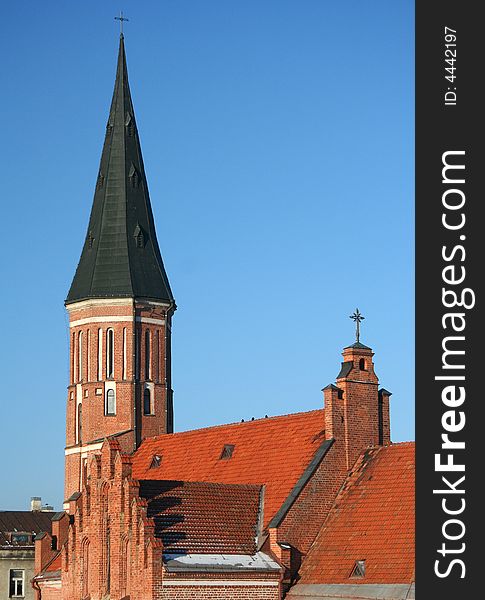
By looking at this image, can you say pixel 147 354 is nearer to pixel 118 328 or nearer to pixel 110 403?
pixel 118 328

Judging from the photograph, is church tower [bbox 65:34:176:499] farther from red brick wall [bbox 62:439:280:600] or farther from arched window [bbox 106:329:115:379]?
red brick wall [bbox 62:439:280:600]

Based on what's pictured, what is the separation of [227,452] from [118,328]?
13.3 m

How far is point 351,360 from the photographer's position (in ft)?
163

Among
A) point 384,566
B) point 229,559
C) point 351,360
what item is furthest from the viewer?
point 351,360

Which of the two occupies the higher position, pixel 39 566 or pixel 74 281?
pixel 74 281

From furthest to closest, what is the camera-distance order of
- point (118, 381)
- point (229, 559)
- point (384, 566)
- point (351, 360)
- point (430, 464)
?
point (118, 381), point (351, 360), point (229, 559), point (384, 566), point (430, 464)

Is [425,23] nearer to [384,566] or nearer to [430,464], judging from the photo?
[430,464]

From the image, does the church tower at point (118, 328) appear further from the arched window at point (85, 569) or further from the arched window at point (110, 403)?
the arched window at point (85, 569)

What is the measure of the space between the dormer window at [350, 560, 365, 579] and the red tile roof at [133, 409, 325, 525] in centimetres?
495

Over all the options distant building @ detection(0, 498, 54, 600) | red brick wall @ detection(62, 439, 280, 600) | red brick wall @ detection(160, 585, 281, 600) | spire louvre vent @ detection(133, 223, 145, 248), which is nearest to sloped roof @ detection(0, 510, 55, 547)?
distant building @ detection(0, 498, 54, 600)

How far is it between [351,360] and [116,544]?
10662mm

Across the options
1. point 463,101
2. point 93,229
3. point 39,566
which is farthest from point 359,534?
point 93,229

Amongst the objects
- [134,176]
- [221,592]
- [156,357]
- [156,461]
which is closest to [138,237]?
[134,176]

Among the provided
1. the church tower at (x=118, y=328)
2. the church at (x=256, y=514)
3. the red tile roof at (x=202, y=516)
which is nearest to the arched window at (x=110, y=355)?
the church tower at (x=118, y=328)
